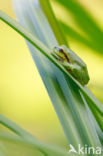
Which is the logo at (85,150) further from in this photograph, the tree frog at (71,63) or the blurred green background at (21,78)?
the blurred green background at (21,78)

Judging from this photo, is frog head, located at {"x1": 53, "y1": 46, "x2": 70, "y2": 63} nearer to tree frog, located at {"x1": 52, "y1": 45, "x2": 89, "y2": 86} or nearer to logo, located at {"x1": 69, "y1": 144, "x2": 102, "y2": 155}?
tree frog, located at {"x1": 52, "y1": 45, "x2": 89, "y2": 86}

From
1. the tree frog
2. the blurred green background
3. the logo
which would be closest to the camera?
the logo

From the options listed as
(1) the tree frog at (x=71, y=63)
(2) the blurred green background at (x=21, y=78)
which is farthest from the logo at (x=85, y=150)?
(2) the blurred green background at (x=21, y=78)

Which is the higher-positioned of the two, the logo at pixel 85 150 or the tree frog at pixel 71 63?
the tree frog at pixel 71 63

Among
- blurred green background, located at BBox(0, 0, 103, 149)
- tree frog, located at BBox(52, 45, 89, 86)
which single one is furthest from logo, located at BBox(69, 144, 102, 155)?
blurred green background, located at BBox(0, 0, 103, 149)

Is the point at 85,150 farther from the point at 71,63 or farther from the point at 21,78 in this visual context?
the point at 21,78

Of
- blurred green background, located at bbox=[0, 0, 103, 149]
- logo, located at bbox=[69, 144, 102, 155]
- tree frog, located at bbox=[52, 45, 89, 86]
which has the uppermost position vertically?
blurred green background, located at bbox=[0, 0, 103, 149]

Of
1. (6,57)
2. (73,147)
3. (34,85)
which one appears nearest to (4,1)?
(6,57)

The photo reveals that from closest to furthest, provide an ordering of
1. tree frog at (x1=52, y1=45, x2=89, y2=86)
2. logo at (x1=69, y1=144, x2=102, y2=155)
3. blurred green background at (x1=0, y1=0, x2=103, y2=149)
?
logo at (x1=69, y1=144, x2=102, y2=155)
tree frog at (x1=52, y1=45, x2=89, y2=86)
blurred green background at (x1=0, y1=0, x2=103, y2=149)

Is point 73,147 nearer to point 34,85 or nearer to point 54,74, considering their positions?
point 54,74
